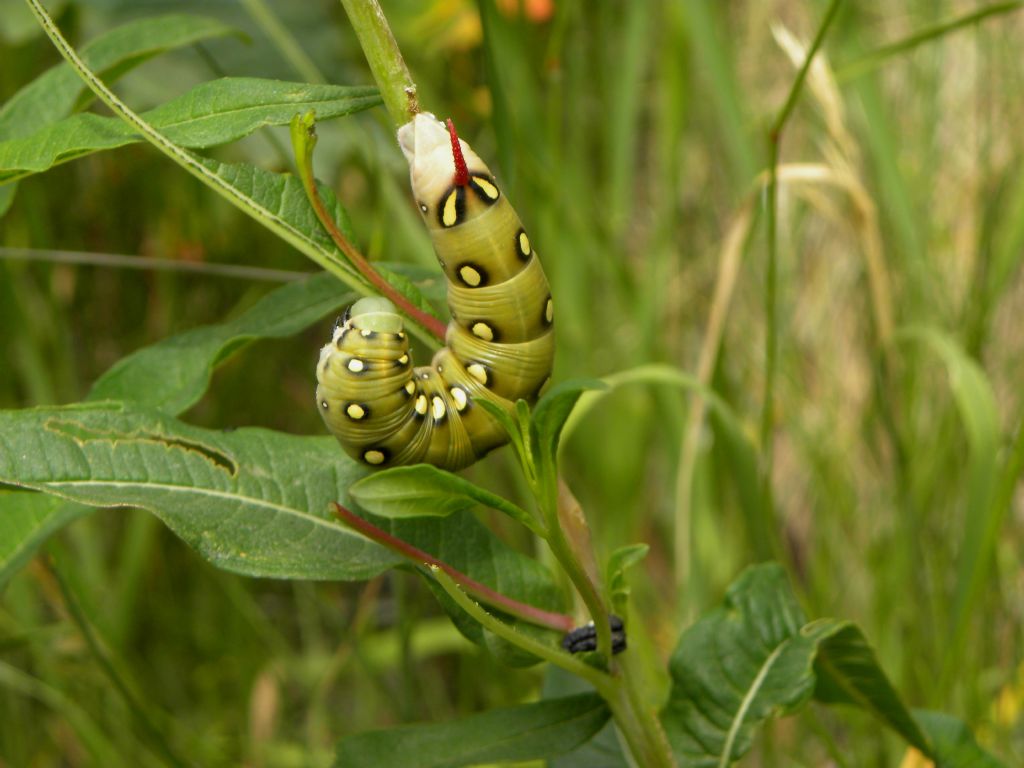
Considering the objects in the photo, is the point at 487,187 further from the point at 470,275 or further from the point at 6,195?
the point at 6,195

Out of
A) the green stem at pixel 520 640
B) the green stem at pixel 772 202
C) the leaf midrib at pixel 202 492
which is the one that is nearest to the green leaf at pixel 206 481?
the leaf midrib at pixel 202 492

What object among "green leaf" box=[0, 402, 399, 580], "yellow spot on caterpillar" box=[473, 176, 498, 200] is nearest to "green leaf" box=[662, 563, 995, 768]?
"green leaf" box=[0, 402, 399, 580]

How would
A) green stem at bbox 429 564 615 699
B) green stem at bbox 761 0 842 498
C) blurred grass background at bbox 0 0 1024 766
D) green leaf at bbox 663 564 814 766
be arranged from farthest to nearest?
blurred grass background at bbox 0 0 1024 766
green stem at bbox 761 0 842 498
green leaf at bbox 663 564 814 766
green stem at bbox 429 564 615 699

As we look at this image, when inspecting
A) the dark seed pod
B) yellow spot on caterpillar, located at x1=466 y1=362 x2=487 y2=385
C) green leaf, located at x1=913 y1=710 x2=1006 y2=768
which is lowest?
green leaf, located at x1=913 y1=710 x2=1006 y2=768

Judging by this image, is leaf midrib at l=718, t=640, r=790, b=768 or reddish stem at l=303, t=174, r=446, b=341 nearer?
reddish stem at l=303, t=174, r=446, b=341

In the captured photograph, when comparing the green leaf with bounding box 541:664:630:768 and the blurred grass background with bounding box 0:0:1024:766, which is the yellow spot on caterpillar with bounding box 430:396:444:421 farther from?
the blurred grass background with bounding box 0:0:1024:766

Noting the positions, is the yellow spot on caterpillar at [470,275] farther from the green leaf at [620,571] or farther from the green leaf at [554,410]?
the green leaf at [620,571]
